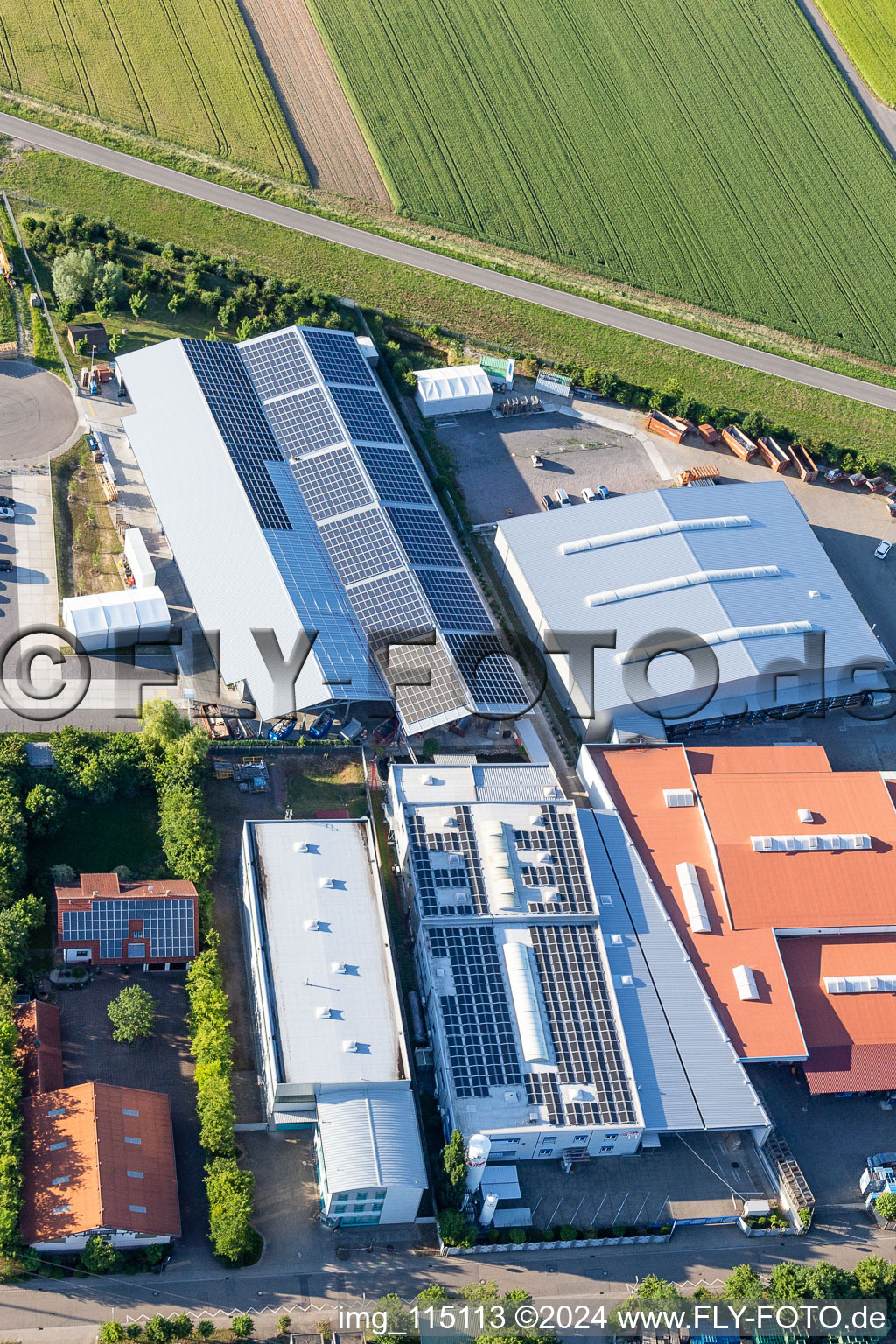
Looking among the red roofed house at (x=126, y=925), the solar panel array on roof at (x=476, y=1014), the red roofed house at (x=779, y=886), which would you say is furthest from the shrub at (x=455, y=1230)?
the red roofed house at (x=126, y=925)

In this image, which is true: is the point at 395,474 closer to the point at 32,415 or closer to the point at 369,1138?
the point at 32,415

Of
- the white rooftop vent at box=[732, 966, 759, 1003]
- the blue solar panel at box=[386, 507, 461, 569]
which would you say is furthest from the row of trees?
the blue solar panel at box=[386, 507, 461, 569]

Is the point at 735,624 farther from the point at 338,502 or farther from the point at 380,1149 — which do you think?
the point at 380,1149

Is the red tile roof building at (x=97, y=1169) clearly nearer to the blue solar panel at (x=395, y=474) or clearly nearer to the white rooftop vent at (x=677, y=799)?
the white rooftop vent at (x=677, y=799)

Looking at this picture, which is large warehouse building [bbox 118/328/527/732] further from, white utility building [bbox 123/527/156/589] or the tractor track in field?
the tractor track in field

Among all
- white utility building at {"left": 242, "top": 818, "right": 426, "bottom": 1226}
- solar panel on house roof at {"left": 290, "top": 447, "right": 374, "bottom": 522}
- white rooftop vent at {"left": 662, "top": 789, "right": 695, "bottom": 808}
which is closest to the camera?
white utility building at {"left": 242, "top": 818, "right": 426, "bottom": 1226}
